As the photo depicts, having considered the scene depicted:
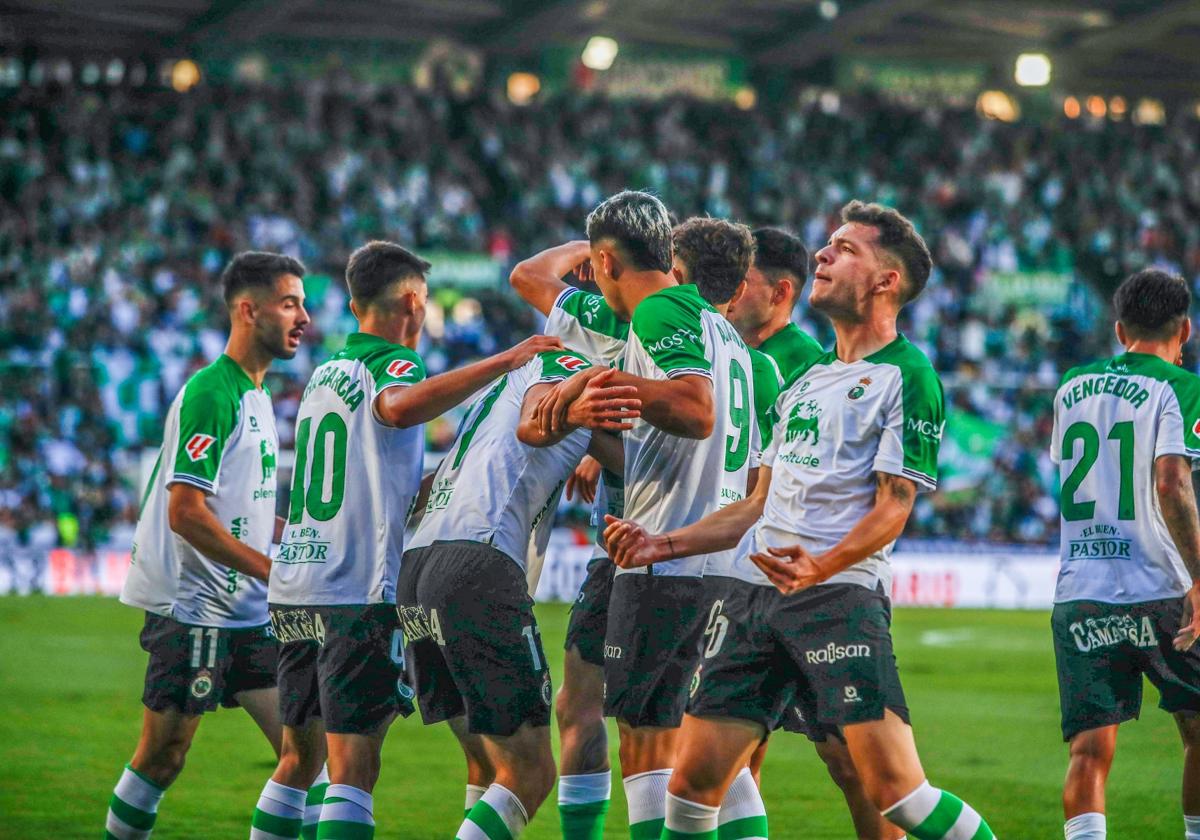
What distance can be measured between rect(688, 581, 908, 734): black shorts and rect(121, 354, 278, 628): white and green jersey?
2.27 metres

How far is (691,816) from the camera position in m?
4.69

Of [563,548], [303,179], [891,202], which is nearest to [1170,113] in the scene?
[891,202]

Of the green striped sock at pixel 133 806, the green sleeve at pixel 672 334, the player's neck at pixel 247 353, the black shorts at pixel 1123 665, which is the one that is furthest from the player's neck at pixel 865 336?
the green striped sock at pixel 133 806

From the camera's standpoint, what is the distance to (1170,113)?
4225 centimetres

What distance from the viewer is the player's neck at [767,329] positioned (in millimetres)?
6500

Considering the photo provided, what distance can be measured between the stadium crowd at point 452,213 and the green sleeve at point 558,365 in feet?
57.1

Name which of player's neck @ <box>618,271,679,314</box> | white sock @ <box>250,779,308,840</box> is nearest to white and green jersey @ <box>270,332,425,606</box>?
white sock @ <box>250,779,308,840</box>

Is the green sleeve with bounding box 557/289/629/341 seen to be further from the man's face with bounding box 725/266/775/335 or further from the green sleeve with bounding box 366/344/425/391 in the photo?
the man's face with bounding box 725/266/775/335

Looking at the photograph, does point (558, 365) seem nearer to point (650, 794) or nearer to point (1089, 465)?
point (650, 794)

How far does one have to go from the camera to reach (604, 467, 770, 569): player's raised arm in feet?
15.5

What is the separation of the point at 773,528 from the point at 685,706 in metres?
0.66

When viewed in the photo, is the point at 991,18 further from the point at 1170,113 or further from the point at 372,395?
the point at 372,395

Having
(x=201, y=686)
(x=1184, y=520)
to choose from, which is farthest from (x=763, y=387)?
(x=201, y=686)

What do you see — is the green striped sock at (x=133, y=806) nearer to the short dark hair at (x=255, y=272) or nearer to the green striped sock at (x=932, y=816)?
the short dark hair at (x=255, y=272)
